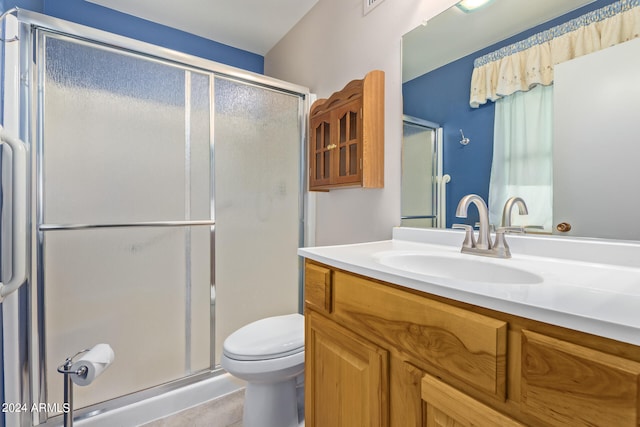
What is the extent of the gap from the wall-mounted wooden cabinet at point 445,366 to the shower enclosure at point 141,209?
0.94m

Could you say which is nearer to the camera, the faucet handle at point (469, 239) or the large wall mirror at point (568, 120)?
the large wall mirror at point (568, 120)

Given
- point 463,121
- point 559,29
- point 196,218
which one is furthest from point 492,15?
point 196,218

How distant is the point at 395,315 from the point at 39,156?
1.63 m

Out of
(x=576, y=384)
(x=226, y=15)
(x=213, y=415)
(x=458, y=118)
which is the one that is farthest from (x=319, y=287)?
(x=226, y=15)

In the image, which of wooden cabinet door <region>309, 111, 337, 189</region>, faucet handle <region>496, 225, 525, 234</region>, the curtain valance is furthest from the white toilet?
the curtain valance

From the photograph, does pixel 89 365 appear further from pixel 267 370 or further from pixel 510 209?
pixel 510 209

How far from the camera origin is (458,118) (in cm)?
121

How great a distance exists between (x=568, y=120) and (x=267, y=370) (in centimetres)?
143

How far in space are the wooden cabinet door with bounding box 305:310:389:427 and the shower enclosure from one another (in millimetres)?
919

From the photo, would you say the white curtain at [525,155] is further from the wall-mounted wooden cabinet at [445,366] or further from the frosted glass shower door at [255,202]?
the frosted glass shower door at [255,202]

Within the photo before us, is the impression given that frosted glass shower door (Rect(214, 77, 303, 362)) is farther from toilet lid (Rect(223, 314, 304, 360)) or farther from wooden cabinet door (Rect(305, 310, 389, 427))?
wooden cabinet door (Rect(305, 310, 389, 427))

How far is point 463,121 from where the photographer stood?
1.19 metres

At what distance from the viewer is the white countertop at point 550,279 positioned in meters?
0.44

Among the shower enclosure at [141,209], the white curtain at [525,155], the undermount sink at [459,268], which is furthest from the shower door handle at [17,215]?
the white curtain at [525,155]
